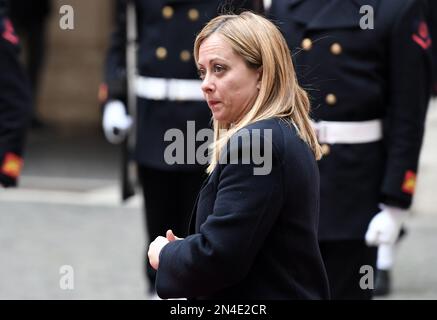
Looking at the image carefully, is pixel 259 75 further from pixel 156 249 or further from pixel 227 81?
pixel 156 249

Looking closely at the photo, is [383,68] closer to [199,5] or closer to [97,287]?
[199,5]

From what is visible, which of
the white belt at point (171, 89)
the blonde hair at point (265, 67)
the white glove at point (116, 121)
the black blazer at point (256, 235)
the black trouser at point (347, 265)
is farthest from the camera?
the white glove at point (116, 121)

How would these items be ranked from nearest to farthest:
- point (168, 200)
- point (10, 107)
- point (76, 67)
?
1. point (10, 107)
2. point (168, 200)
3. point (76, 67)

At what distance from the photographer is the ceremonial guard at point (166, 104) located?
4.90m

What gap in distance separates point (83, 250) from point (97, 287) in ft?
2.93

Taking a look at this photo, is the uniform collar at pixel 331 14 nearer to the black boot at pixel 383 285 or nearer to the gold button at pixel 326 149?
the gold button at pixel 326 149

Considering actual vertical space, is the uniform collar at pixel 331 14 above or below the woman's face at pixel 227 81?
above

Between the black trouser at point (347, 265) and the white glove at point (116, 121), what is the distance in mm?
1420

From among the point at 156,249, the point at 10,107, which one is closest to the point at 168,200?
the point at 10,107

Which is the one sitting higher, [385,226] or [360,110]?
[360,110]

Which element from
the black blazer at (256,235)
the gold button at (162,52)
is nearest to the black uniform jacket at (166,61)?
the gold button at (162,52)

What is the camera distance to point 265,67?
9.16 ft

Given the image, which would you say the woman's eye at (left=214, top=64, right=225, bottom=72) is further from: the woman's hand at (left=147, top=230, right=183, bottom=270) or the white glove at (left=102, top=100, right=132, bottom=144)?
the white glove at (left=102, top=100, right=132, bottom=144)

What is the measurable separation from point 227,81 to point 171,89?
2207 mm
